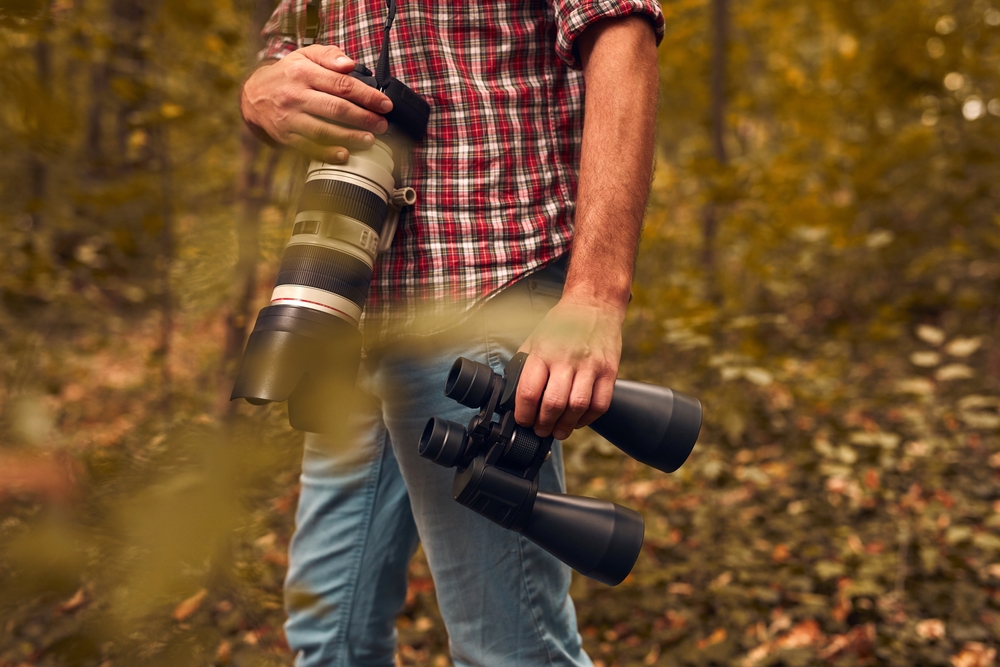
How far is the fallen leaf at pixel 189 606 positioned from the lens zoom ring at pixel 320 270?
488 mm

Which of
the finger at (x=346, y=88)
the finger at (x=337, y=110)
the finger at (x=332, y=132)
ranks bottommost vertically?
the finger at (x=332, y=132)

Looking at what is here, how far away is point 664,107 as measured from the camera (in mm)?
5289

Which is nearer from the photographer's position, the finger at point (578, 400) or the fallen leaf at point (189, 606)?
the fallen leaf at point (189, 606)

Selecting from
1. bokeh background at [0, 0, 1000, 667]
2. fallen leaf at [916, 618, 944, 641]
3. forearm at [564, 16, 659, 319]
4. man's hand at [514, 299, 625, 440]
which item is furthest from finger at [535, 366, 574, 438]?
fallen leaf at [916, 618, 944, 641]

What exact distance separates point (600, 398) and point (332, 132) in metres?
0.52

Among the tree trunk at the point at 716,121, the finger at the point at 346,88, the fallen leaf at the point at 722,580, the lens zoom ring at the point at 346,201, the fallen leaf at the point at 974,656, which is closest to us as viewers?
the lens zoom ring at the point at 346,201

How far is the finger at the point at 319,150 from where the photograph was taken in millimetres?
596

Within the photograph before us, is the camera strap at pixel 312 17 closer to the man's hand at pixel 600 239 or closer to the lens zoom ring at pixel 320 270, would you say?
the lens zoom ring at pixel 320 270

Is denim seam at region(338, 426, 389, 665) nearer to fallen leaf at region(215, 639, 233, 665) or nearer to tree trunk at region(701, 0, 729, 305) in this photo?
fallen leaf at region(215, 639, 233, 665)

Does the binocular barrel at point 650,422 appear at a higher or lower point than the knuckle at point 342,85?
lower

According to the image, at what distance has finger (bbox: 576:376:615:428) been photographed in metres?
0.93

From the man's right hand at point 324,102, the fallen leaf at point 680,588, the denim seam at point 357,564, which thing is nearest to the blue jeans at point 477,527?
the denim seam at point 357,564

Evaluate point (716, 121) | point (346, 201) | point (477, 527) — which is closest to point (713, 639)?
point (477, 527)

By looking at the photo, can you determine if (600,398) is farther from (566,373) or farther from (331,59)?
(331,59)
